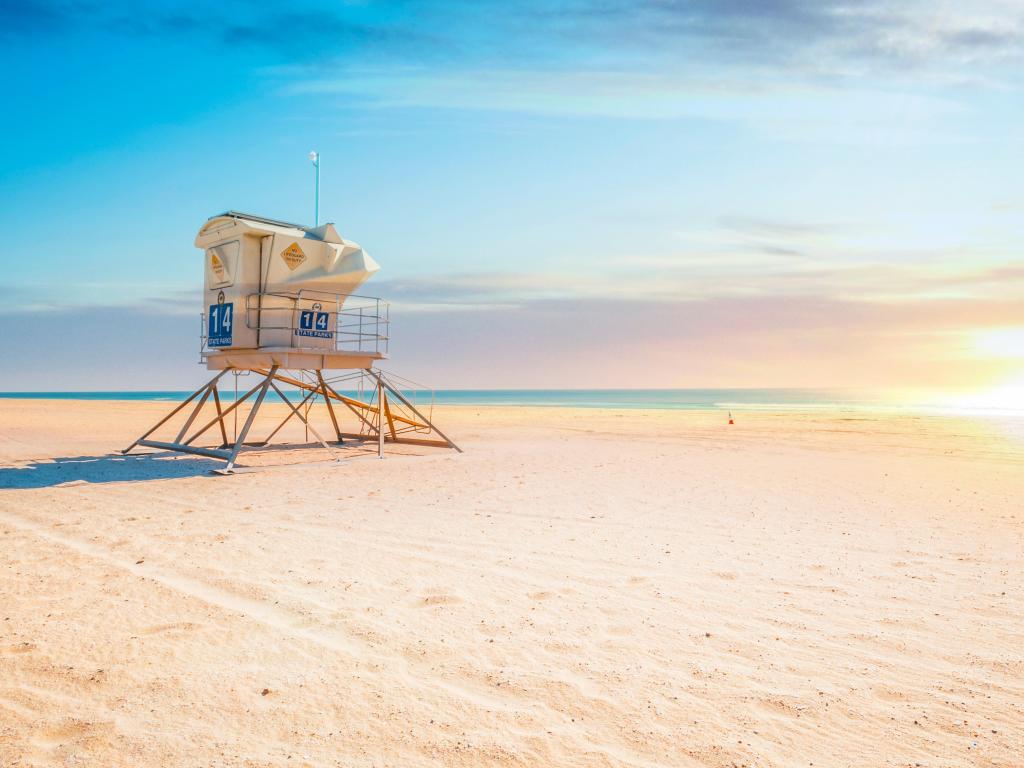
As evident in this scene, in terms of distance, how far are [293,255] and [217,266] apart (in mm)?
2055

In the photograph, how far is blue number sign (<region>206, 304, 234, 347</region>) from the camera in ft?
56.5

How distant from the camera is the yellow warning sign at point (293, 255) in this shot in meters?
17.3

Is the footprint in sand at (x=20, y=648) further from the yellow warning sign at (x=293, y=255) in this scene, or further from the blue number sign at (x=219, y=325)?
the yellow warning sign at (x=293, y=255)

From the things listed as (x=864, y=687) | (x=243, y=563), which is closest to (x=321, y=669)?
(x=243, y=563)

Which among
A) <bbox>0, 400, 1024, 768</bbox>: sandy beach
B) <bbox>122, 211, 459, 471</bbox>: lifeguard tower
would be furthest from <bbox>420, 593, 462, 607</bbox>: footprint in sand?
<bbox>122, 211, 459, 471</bbox>: lifeguard tower

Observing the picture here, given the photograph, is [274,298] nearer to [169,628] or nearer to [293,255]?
[293,255]

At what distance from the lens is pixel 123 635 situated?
5.66 m

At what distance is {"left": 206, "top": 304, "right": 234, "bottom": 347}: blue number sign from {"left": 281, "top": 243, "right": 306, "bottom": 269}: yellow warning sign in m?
1.77

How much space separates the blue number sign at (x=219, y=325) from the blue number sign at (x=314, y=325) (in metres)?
1.65

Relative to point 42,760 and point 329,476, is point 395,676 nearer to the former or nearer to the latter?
point 42,760

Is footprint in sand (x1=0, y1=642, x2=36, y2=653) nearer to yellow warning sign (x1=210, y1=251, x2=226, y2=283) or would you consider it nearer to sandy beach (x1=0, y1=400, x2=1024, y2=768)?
sandy beach (x1=0, y1=400, x2=1024, y2=768)

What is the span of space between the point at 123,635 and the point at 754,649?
5.17 metres

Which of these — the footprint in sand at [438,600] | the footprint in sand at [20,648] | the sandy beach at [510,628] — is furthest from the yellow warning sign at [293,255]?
the footprint in sand at [20,648]

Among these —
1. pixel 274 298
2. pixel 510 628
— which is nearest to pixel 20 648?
pixel 510 628
